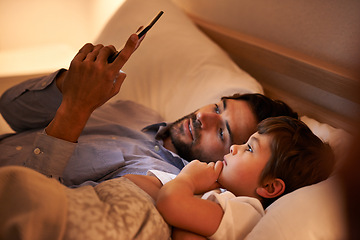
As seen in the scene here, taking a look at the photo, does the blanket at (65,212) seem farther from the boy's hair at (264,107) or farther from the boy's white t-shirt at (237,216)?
the boy's hair at (264,107)

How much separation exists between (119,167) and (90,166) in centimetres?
9

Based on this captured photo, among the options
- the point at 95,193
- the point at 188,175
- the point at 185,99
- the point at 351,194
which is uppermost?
the point at 351,194

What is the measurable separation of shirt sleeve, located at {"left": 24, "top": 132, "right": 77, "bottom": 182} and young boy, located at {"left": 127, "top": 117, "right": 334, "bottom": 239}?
18 cm

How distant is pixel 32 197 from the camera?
537 mm

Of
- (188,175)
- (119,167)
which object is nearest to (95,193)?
(188,175)

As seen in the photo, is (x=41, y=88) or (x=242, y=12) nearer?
(x=41, y=88)

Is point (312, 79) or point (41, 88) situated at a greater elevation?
point (41, 88)

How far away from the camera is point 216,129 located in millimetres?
1271

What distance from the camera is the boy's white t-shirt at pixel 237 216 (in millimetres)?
720

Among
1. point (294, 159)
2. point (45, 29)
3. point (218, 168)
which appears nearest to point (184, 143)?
point (218, 168)

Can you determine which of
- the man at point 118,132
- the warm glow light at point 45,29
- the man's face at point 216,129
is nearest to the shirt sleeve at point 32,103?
the man at point 118,132

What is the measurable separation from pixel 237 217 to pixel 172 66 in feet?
3.39

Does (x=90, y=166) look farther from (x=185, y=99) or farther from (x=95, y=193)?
(x=185, y=99)

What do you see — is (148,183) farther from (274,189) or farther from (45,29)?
(45,29)
